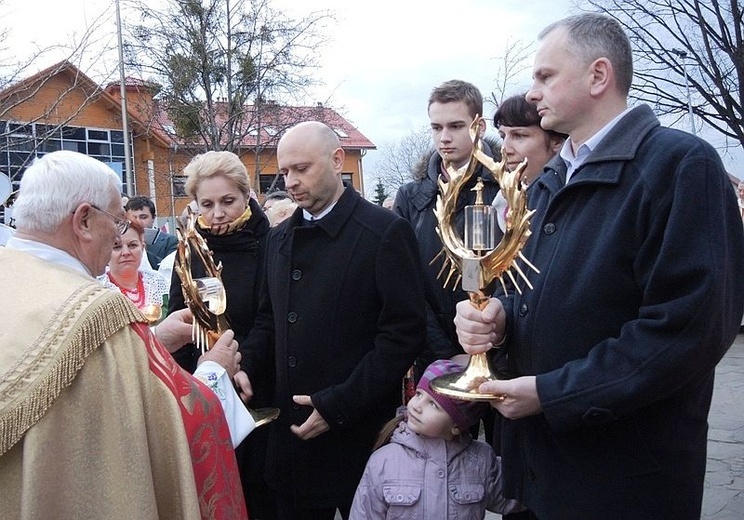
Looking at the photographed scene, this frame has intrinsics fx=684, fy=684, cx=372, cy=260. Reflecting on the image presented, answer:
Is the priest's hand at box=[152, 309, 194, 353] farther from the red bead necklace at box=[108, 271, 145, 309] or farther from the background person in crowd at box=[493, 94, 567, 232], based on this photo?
the background person in crowd at box=[493, 94, 567, 232]

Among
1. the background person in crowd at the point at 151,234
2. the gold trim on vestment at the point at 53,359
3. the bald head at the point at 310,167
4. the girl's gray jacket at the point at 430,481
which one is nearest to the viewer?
the gold trim on vestment at the point at 53,359

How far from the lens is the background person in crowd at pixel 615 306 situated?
172cm

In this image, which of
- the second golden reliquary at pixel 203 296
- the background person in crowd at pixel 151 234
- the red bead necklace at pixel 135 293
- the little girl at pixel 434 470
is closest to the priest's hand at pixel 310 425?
the second golden reliquary at pixel 203 296

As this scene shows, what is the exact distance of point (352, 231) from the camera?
2824 mm

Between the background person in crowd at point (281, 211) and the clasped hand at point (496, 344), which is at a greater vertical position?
the background person in crowd at point (281, 211)

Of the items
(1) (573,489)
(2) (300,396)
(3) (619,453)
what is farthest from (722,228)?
(2) (300,396)

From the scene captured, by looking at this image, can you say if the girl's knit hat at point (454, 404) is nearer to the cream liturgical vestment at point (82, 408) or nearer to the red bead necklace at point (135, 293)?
the cream liturgical vestment at point (82, 408)

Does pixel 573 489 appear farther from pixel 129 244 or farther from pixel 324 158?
pixel 129 244

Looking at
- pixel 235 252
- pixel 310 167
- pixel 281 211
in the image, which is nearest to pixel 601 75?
pixel 310 167

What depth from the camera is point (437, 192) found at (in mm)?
3494

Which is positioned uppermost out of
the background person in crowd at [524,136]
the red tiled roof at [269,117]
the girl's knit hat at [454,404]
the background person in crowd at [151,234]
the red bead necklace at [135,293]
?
the red tiled roof at [269,117]

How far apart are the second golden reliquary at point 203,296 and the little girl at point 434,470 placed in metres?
0.48

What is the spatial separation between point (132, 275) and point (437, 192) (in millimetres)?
1805

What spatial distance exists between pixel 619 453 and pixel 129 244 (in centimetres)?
289
